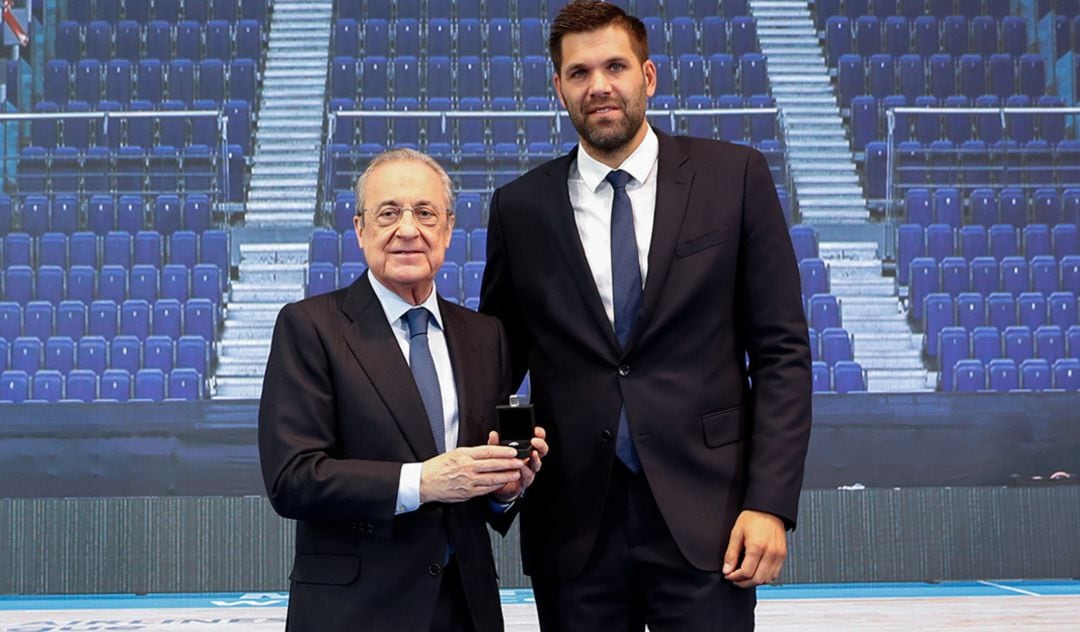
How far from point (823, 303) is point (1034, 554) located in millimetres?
1587

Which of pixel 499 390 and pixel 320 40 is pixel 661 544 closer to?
pixel 499 390

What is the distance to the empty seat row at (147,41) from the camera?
6.35m

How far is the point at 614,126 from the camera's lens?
62.7 inches

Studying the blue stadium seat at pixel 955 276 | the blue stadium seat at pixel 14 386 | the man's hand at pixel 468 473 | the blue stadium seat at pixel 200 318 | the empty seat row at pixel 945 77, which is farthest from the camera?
the empty seat row at pixel 945 77

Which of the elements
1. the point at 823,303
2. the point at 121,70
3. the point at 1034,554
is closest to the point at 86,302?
the point at 121,70

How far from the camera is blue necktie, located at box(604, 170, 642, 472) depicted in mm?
1550

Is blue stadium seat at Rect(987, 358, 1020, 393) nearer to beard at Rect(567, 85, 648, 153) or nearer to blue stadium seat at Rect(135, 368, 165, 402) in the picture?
blue stadium seat at Rect(135, 368, 165, 402)

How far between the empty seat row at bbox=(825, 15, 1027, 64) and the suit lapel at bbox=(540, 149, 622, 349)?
5293 mm


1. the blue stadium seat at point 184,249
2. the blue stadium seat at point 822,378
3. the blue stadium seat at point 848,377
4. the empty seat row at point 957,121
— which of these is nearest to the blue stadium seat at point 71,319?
the blue stadium seat at point 184,249

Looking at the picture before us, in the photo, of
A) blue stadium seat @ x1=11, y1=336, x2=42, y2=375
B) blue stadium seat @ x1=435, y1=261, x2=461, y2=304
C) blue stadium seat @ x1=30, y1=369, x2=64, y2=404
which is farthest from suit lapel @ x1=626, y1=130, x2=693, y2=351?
blue stadium seat @ x1=11, y1=336, x2=42, y2=375

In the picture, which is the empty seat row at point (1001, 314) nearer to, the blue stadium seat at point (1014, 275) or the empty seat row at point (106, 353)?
the blue stadium seat at point (1014, 275)

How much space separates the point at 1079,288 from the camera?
5977 millimetres

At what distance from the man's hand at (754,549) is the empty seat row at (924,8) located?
5.54 metres

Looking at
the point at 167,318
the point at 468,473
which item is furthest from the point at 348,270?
the point at 468,473
